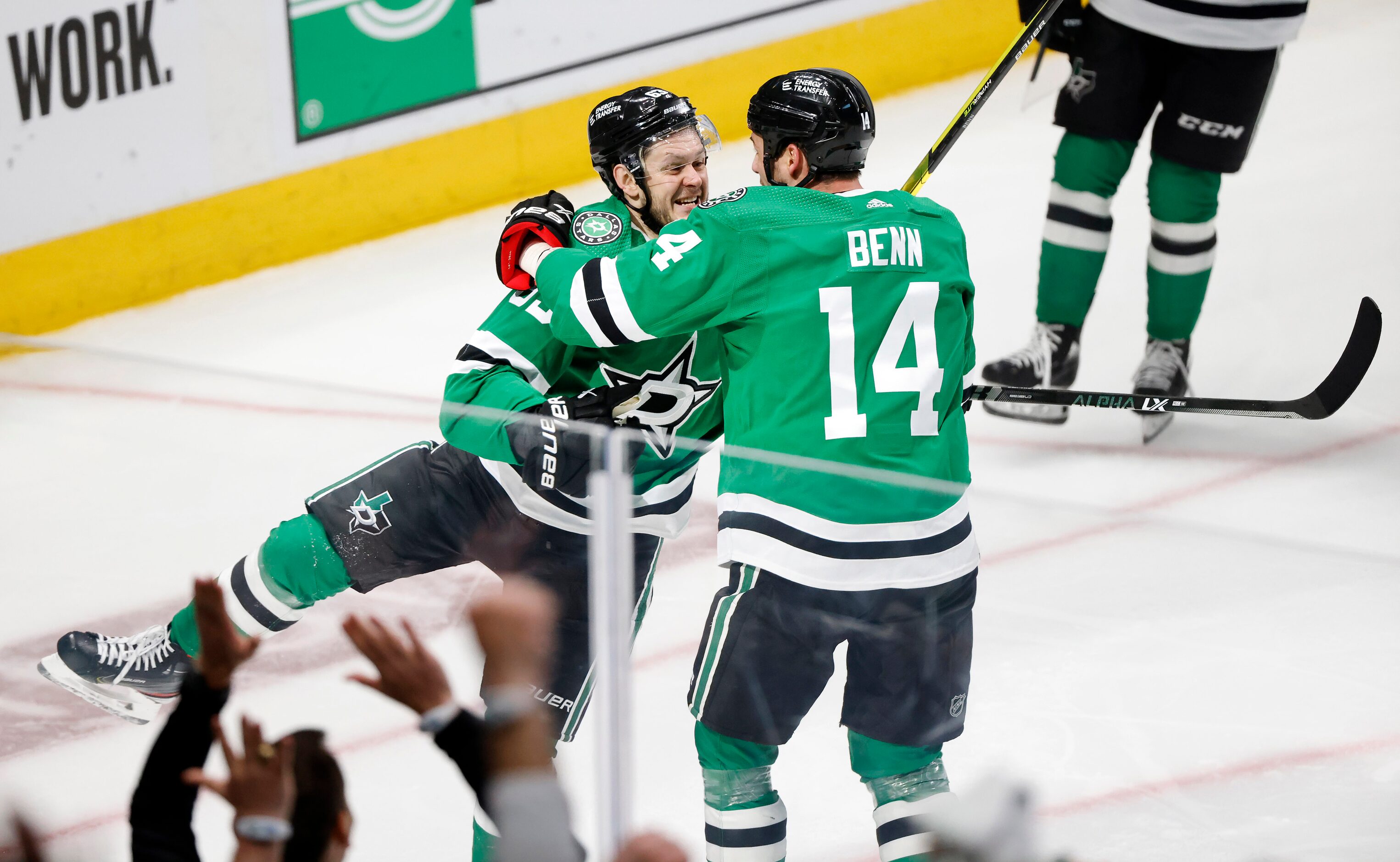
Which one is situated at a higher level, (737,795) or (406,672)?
(406,672)

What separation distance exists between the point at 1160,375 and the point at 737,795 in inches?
82.0

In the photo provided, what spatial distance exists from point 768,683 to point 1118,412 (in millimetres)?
2234

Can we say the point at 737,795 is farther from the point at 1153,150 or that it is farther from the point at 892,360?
the point at 1153,150

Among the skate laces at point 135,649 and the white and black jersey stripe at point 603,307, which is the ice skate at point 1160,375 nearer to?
the white and black jersey stripe at point 603,307

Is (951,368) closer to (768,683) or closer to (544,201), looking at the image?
(768,683)

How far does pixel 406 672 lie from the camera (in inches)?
64.4

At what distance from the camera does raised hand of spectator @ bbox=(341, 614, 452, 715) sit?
162 cm

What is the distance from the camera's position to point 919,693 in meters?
1.83

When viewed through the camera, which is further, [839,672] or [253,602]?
[839,672]

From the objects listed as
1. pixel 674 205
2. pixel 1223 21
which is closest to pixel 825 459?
pixel 674 205

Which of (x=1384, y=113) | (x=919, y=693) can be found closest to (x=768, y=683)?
(x=919, y=693)

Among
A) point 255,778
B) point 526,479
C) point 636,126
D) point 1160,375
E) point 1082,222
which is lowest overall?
point 1160,375

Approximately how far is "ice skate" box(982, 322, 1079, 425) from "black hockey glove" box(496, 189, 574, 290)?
5.48 feet

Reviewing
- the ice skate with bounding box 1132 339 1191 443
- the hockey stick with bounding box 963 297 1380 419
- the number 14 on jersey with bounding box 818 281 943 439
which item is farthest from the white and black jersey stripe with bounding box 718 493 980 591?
the ice skate with bounding box 1132 339 1191 443
